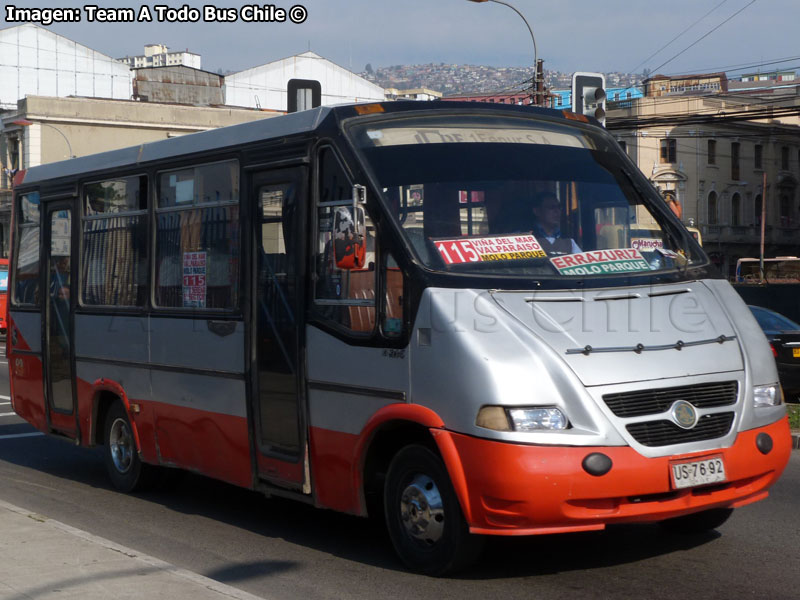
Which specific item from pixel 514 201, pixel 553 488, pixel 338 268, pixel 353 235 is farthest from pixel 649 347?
pixel 338 268

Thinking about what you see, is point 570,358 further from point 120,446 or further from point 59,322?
point 59,322

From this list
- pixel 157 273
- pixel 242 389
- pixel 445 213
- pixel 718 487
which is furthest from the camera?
pixel 157 273

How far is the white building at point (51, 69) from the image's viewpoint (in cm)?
6438

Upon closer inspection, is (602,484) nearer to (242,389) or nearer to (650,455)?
(650,455)

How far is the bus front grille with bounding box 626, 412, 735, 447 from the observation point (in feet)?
19.7

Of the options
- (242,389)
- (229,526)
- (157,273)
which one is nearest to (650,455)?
Result: (242,389)

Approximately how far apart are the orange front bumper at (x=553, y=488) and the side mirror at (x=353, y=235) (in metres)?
1.19

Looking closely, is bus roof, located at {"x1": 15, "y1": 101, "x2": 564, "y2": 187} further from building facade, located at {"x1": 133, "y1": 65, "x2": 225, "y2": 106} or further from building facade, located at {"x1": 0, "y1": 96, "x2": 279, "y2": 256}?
building facade, located at {"x1": 133, "y1": 65, "x2": 225, "y2": 106}

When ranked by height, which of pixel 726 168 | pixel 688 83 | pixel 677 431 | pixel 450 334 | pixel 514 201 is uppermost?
pixel 688 83

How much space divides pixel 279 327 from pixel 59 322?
4053 mm

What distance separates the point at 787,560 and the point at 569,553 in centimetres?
129

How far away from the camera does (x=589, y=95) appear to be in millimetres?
14203

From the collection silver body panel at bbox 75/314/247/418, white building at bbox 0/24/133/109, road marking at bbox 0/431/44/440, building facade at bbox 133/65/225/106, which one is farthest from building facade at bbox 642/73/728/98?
silver body panel at bbox 75/314/247/418

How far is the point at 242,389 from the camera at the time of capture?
806 cm
